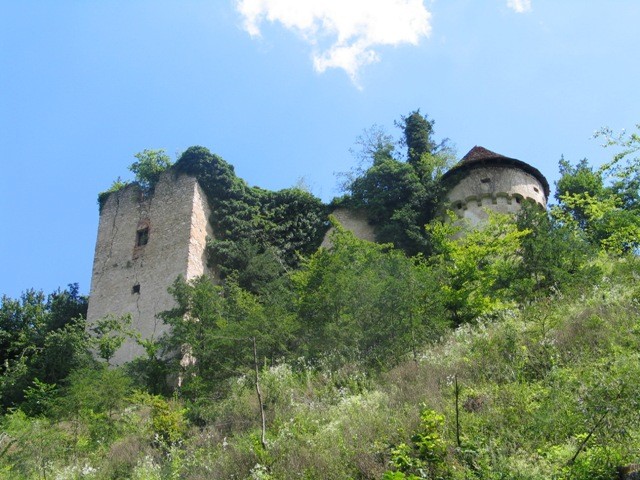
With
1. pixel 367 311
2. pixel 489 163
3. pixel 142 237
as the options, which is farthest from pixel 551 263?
pixel 142 237

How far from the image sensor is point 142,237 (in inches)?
956

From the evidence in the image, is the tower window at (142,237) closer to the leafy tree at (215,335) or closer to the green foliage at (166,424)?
the leafy tree at (215,335)

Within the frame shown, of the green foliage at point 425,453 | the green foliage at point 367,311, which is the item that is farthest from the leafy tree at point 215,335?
the green foliage at point 425,453

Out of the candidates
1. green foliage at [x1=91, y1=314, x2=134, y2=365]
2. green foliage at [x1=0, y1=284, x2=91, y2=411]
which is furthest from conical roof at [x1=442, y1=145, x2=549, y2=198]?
green foliage at [x1=0, y1=284, x2=91, y2=411]

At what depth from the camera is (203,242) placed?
23453 millimetres

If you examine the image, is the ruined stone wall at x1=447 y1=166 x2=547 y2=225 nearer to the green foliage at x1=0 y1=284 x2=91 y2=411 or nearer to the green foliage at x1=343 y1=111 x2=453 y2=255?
the green foliage at x1=343 y1=111 x2=453 y2=255

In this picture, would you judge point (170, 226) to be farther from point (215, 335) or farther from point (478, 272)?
point (478, 272)

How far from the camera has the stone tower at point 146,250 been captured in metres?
22.1

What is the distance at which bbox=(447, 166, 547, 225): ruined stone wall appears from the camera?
913 inches

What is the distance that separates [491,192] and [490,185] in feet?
1.08

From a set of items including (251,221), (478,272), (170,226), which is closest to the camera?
(478,272)

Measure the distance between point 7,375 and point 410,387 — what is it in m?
13.5

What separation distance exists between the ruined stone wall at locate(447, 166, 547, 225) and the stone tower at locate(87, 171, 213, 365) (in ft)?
27.9

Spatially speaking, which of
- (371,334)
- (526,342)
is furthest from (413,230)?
(526,342)
